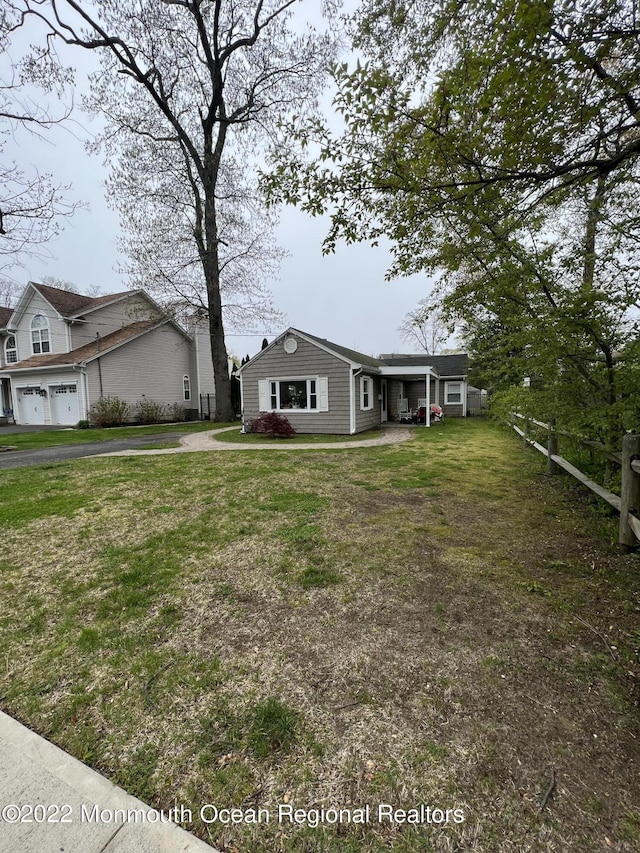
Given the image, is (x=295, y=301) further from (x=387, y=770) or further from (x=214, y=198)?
(x=387, y=770)

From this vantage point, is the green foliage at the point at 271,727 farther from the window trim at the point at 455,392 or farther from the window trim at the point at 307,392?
the window trim at the point at 455,392

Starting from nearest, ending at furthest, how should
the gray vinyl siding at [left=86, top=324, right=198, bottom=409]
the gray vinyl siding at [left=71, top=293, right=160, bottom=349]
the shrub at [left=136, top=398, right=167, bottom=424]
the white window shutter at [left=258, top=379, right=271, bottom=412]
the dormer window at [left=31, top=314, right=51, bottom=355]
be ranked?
the white window shutter at [left=258, top=379, right=271, bottom=412] < the gray vinyl siding at [left=86, top=324, right=198, bottom=409] < the shrub at [left=136, top=398, right=167, bottom=424] < the gray vinyl siding at [left=71, top=293, right=160, bottom=349] < the dormer window at [left=31, top=314, right=51, bottom=355]

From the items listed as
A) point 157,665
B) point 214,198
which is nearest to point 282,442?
point 157,665

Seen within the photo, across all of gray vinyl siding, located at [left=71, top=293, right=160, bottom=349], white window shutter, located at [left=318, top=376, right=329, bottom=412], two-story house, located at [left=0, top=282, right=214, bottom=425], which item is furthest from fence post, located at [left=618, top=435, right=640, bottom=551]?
gray vinyl siding, located at [left=71, top=293, right=160, bottom=349]

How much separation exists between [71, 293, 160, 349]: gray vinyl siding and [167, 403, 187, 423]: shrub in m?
5.12

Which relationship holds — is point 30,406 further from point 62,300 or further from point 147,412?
point 147,412

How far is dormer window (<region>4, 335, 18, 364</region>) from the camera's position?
75.5 ft

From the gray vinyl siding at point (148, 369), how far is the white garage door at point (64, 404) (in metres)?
1.30

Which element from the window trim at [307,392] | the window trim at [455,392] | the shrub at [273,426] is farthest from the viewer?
the window trim at [455,392]

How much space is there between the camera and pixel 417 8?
3789 millimetres

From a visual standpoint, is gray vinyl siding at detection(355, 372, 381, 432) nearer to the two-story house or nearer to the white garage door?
the two-story house

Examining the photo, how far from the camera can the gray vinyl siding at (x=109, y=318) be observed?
20.4 metres

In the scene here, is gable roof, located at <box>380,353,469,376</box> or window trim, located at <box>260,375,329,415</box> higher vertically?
gable roof, located at <box>380,353,469,376</box>

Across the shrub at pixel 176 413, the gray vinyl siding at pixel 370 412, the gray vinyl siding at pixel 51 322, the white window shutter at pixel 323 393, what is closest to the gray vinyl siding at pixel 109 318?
the gray vinyl siding at pixel 51 322
